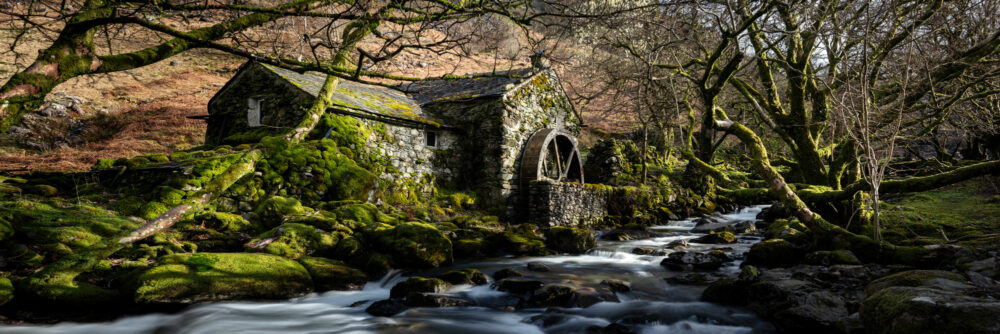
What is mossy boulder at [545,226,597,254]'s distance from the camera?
912cm

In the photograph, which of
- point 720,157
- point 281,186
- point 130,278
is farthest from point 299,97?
point 720,157

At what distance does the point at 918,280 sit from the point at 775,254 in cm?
285

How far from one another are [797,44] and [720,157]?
60.7ft

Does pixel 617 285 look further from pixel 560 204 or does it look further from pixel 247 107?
pixel 247 107

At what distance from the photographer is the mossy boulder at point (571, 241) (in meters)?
9.12

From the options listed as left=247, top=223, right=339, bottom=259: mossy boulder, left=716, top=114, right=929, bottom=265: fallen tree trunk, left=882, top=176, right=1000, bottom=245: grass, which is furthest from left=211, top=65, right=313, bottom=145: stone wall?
left=882, top=176, right=1000, bottom=245: grass

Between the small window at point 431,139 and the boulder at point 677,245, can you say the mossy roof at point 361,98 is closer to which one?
the small window at point 431,139

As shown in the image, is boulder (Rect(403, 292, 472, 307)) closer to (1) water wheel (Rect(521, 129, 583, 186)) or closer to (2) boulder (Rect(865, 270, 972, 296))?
(2) boulder (Rect(865, 270, 972, 296))

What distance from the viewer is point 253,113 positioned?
11.6m

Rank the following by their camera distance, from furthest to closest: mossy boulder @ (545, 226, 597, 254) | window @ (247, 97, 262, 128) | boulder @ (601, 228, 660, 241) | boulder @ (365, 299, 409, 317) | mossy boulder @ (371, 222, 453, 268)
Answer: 1. window @ (247, 97, 262, 128)
2. boulder @ (601, 228, 660, 241)
3. mossy boulder @ (545, 226, 597, 254)
4. mossy boulder @ (371, 222, 453, 268)
5. boulder @ (365, 299, 409, 317)

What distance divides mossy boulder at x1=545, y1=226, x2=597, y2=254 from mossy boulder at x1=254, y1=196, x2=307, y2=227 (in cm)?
507

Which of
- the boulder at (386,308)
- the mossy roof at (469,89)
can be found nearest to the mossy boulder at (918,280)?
the boulder at (386,308)

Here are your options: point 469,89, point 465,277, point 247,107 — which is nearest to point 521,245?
point 465,277

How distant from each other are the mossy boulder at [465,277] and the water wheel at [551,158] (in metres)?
6.03
